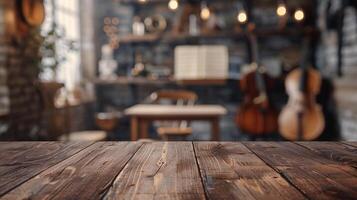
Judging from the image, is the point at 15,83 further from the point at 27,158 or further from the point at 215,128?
the point at 27,158

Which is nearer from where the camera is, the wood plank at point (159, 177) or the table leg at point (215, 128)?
the wood plank at point (159, 177)

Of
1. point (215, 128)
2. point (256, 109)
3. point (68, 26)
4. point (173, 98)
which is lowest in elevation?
point (215, 128)

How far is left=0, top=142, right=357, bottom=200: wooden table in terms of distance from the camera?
0.72m

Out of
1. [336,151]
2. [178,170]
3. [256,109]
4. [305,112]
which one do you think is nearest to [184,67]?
[256,109]

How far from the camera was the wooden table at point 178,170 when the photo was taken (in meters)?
0.72

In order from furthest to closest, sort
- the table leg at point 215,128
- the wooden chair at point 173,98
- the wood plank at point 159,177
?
the wooden chair at point 173,98, the table leg at point 215,128, the wood plank at point 159,177

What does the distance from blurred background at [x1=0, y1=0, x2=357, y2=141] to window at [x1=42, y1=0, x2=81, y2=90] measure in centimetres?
2

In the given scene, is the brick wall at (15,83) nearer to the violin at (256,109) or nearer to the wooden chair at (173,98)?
the wooden chair at (173,98)

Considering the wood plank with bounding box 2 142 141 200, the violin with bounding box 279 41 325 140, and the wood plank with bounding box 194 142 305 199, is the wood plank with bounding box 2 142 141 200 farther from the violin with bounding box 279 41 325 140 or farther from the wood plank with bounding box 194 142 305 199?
the violin with bounding box 279 41 325 140

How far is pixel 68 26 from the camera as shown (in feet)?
16.9

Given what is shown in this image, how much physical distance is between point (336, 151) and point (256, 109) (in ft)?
10.5

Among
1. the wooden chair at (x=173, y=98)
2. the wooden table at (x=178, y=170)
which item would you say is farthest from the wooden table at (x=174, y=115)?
the wooden table at (x=178, y=170)

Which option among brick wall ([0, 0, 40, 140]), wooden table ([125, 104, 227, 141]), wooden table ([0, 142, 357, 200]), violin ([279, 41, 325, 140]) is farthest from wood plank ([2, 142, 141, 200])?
violin ([279, 41, 325, 140])

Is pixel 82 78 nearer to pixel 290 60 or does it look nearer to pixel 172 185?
pixel 290 60
